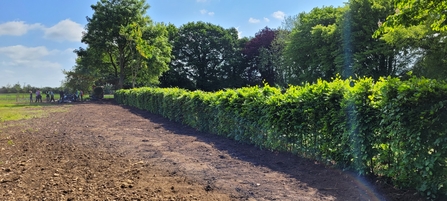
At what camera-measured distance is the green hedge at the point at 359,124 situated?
10.7 feet

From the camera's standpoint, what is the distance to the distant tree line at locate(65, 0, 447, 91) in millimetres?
22250

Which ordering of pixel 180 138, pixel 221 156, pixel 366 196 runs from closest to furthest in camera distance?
1. pixel 366 196
2. pixel 221 156
3. pixel 180 138

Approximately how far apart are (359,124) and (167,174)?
2.97 m

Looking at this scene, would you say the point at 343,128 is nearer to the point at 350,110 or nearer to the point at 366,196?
the point at 350,110

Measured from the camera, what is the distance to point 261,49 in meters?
42.4

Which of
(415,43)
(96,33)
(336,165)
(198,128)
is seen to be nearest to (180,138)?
(198,128)

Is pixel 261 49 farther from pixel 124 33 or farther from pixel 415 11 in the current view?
pixel 415 11

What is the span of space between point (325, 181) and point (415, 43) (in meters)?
21.1

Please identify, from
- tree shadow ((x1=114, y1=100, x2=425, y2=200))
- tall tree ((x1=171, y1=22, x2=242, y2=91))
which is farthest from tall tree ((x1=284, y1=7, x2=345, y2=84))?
tree shadow ((x1=114, y1=100, x2=425, y2=200))

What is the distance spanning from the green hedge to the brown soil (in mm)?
263

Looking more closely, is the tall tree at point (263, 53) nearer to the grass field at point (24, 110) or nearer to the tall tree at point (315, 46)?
the tall tree at point (315, 46)

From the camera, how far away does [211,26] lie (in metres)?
48.2

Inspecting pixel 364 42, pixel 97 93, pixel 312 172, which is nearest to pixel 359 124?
pixel 312 172

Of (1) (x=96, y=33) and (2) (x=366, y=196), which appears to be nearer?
(2) (x=366, y=196)
